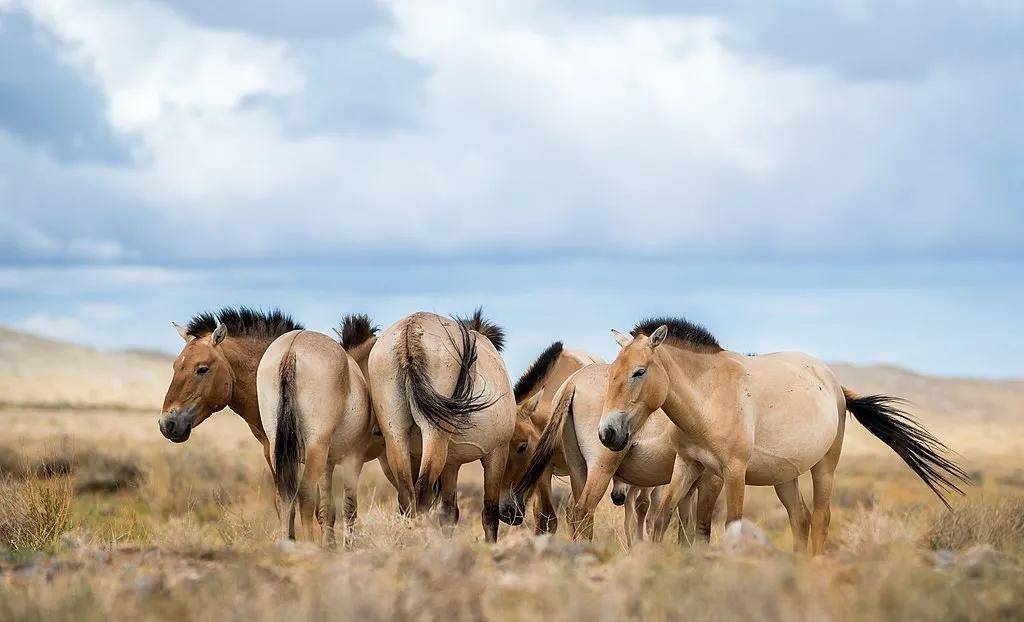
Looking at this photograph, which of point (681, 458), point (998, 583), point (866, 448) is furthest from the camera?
point (866, 448)

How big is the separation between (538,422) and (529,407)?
20 centimetres

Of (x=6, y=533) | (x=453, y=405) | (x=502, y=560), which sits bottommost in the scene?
(x=6, y=533)

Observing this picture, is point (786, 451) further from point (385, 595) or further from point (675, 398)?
point (385, 595)

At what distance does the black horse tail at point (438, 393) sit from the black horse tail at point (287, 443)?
3.71ft

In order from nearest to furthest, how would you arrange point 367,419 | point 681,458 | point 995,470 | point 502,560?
point 502,560, point 681,458, point 367,419, point 995,470

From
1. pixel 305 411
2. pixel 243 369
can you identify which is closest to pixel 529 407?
pixel 305 411

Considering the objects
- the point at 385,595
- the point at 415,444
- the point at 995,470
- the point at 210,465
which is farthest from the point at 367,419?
the point at 995,470

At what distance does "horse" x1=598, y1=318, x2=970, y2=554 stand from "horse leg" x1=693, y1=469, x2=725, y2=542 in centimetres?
11

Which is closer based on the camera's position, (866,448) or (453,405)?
(453,405)

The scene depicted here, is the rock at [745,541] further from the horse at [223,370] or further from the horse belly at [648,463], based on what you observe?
the horse at [223,370]

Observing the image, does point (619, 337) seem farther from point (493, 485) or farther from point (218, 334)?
point (218, 334)

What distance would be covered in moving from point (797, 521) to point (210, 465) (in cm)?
1798

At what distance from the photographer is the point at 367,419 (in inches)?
468

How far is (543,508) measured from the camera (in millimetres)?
12984
